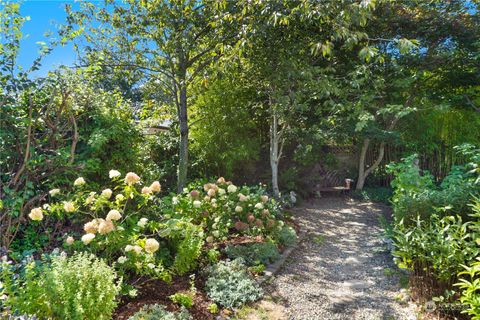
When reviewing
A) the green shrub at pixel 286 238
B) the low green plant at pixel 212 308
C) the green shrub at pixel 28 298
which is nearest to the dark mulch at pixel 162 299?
the low green plant at pixel 212 308

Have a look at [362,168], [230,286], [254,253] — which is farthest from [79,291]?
[362,168]

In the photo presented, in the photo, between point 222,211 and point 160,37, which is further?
point 160,37

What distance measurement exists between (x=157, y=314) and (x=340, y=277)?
2.18 m

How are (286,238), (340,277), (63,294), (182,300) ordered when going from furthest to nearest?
1. (286,238)
2. (340,277)
3. (182,300)
4. (63,294)

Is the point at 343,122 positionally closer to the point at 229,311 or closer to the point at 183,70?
the point at 183,70

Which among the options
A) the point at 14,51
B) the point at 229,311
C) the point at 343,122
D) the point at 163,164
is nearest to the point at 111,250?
the point at 229,311

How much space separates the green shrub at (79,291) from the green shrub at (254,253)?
1691mm

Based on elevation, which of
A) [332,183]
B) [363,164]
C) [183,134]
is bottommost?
[332,183]

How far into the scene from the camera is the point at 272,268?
349cm

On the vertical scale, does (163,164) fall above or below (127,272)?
above

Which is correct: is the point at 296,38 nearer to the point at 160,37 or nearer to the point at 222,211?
the point at 160,37

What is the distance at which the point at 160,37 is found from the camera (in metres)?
4.90

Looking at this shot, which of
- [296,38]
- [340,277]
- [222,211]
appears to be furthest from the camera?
[296,38]

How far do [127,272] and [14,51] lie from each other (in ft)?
8.97
